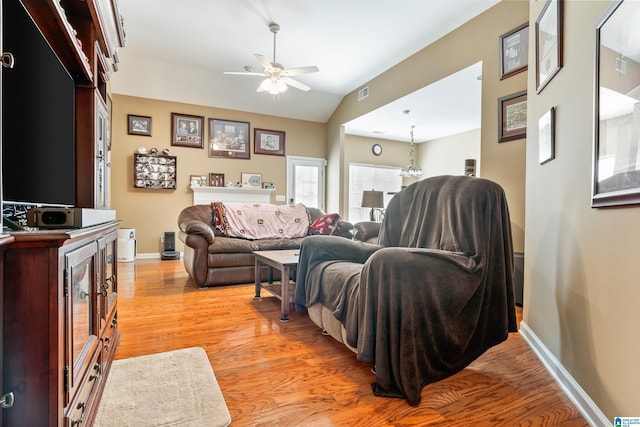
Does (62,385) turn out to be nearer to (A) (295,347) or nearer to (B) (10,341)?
(B) (10,341)

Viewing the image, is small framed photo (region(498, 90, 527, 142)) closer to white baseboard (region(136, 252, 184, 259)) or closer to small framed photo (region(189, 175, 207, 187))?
small framed photo (region(189, 175, 207, 187))

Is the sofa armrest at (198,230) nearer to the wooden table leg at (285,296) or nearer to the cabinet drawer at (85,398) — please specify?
the wooden table leg at (285,296)

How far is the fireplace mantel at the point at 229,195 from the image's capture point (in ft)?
19.7

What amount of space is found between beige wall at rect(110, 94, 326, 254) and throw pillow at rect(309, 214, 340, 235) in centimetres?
252

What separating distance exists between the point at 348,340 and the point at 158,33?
4622 millimetres

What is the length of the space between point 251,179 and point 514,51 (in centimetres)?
474

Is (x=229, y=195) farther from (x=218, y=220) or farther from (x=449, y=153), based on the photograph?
(x=449, y=153)

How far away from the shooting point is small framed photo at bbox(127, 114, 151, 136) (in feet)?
18.2

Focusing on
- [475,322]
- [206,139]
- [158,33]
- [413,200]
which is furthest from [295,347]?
[206,139]

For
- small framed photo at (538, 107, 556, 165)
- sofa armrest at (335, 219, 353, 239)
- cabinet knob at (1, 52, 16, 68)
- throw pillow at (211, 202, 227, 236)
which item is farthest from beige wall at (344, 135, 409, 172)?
cabinet knob at (1, 52, 16, 68)

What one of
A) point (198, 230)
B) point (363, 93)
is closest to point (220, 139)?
point (363, 93)

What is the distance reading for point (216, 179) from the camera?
6191 millimetres

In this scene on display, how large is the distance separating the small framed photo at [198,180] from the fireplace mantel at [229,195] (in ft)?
0.25

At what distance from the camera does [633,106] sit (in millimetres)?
1147
